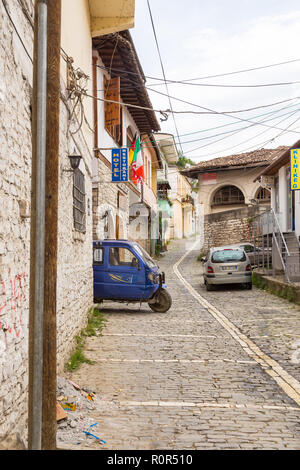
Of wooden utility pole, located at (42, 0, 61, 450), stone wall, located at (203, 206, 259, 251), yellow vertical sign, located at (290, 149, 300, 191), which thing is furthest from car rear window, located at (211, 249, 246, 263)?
wooden utility pole, located at (42, 0, 61, 450)

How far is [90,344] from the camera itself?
8.37 m

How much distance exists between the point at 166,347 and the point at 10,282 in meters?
4.71

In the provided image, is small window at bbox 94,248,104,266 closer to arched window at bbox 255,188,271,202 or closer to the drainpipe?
the drainpipe

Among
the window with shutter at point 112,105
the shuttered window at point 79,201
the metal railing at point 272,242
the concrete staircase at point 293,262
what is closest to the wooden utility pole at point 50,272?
the shuttered window at point 79,201

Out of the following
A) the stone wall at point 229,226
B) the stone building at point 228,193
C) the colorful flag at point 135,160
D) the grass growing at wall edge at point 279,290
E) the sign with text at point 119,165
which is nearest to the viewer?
the grass growing at wall edge at point 279,290

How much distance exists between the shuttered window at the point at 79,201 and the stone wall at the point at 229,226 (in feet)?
69.3

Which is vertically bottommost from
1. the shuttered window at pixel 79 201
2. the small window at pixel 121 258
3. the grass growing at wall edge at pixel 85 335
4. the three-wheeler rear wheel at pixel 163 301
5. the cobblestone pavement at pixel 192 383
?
the cobblestone pavement at pixel 192 383

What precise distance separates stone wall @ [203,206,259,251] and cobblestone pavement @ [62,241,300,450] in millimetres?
19251

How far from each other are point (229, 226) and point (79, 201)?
23.8m

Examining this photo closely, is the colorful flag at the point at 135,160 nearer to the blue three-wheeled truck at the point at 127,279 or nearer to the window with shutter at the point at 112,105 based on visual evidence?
the window with shutter at the point at 112,105

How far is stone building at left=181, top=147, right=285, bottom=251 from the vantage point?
3180cm

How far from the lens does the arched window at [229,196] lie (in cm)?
3491

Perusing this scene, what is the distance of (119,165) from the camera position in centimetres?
1578
